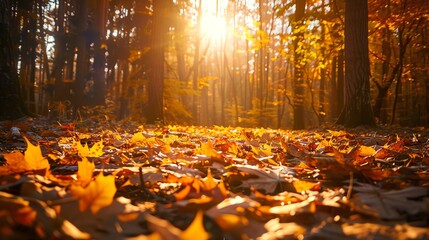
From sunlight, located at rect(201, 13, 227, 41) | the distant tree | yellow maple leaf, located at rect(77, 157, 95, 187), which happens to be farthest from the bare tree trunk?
yellow maple leaf, located at rect(77, 157, 95, 187)

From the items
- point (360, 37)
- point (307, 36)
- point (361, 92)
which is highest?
point (307, 36)

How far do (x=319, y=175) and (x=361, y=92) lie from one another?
509cm

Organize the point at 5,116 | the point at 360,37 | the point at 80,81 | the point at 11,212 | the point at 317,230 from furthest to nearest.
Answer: the point at 80,81 → the point at 360,37 → the point at 5,116 → the point at 317,230 → the point at 11,212

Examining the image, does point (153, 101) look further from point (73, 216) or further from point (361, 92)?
point (73, 216)

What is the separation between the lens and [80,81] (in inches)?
410

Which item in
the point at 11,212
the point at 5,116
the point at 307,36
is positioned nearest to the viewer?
the point at 11,212

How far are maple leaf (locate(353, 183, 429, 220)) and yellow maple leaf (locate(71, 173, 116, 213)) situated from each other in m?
0.66

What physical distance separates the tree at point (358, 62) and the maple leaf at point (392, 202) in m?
5.34

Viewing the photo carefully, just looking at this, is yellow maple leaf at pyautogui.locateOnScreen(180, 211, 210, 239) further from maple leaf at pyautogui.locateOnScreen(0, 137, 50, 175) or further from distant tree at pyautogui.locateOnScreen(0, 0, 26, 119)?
distant tree at pyautogui.locateOnScreen(0, 0, 26, 119)

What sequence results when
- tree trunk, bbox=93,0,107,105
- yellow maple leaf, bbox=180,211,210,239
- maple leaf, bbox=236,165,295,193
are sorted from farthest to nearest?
tree trunk, bbox=93,0,107,105
maple leaf, bbox=236,165,295,193
yellow maple leaf, bbox=180,211,210,239

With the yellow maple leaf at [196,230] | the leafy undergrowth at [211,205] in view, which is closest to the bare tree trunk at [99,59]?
the leafy undergrowth at [211,205]

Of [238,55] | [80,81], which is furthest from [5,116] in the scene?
[238,55]

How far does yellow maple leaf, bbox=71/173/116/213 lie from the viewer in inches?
25.8

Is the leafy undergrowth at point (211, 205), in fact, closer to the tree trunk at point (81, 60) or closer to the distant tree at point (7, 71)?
the distant tree at point (7, 71)
